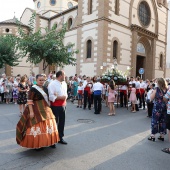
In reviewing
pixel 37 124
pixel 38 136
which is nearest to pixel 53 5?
pixel 37 124

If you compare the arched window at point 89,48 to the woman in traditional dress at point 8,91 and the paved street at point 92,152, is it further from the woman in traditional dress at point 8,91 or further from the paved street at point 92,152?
the paved street at point 92,152

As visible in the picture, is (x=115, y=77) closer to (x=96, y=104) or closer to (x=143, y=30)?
(x=96, y=104)

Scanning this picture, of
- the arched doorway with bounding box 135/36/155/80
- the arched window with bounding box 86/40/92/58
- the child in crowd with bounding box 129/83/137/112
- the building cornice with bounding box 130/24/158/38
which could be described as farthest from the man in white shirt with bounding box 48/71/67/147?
the arched doorway with bounding box 135/36/155/80

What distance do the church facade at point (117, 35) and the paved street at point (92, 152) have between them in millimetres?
14276

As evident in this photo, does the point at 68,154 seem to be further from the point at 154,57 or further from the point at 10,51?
the point at 154,57

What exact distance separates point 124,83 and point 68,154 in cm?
855

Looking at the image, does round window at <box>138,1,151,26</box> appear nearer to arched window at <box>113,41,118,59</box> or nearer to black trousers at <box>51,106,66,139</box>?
arched window at <box>113,41,118,59</box>

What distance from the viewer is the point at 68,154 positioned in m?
5.02

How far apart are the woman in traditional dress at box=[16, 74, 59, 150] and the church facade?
16097 mm

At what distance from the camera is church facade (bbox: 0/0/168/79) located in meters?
21.8

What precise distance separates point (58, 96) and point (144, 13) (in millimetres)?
25358

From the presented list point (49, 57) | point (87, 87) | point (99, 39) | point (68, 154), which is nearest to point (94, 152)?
point (68, 154)

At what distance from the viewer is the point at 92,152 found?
17.1ft

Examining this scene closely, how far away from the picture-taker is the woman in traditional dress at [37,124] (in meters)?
4.85
